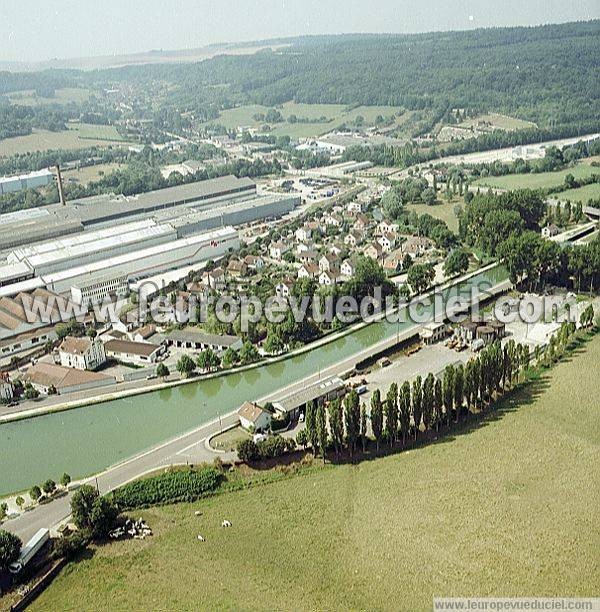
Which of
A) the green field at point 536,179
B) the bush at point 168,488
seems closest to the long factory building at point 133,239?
the bush at point 168,488

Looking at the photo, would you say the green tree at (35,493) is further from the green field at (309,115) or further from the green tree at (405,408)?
the green field at (309,115)

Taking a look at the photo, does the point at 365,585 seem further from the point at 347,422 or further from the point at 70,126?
the point at 70,126

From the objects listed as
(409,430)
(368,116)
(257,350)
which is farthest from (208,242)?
(368,116)

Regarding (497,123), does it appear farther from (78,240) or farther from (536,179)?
(78,240)

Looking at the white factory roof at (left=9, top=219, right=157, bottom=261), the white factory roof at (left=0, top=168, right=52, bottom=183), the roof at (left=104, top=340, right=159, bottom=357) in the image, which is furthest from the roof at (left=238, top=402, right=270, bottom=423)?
the white factory roof at (left=0, top=168, right=52, bottom=183)

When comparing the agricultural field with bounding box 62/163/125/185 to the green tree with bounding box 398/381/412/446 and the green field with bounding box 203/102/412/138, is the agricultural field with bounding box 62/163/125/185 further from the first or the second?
the green tree with bounding box 398/381/412/446
